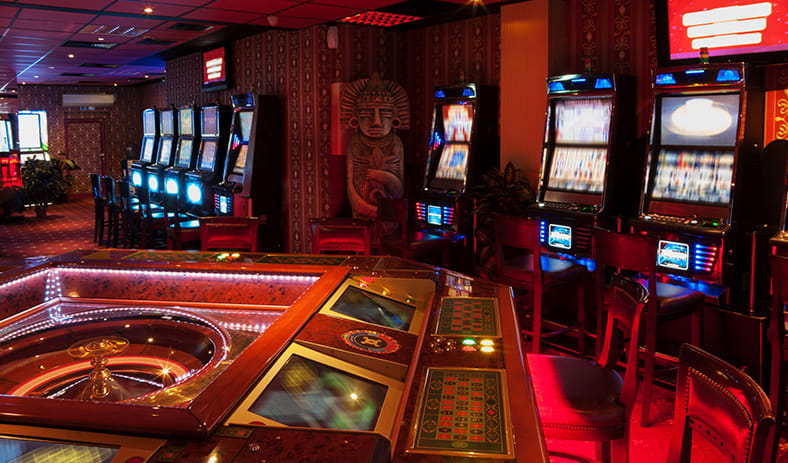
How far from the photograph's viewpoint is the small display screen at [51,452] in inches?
48.3

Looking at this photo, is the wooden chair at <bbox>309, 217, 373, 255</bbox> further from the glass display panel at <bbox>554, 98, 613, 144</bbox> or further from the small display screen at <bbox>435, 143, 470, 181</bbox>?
the small display screen at <bbox>435, 143, 470, 181</bbox>

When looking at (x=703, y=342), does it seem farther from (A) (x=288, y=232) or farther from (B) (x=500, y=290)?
(A) (x=288, y=232)

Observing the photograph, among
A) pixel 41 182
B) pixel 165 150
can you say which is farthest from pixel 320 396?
pixel 41 182

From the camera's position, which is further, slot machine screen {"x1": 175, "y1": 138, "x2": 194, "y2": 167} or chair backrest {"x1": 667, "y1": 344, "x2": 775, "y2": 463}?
slot machine screen {"x1": 175, "y1": 138, "x2": 194, "y2": 167}

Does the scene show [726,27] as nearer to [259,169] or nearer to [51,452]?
[51,452]

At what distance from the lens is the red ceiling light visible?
625 cm

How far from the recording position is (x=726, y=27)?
12.7 ft

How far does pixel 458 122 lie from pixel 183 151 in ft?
16.0

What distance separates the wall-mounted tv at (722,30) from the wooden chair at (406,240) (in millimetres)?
2020

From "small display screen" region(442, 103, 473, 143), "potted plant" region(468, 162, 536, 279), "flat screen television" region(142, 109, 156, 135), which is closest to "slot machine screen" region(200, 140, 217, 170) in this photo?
"flat screen television" region(142, 109, 156, 135)

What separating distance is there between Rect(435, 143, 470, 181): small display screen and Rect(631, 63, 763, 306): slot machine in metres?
1.76

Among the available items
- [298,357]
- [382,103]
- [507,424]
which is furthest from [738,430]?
[382,103]

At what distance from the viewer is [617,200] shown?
14.7 ft

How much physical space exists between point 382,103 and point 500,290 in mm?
4061
